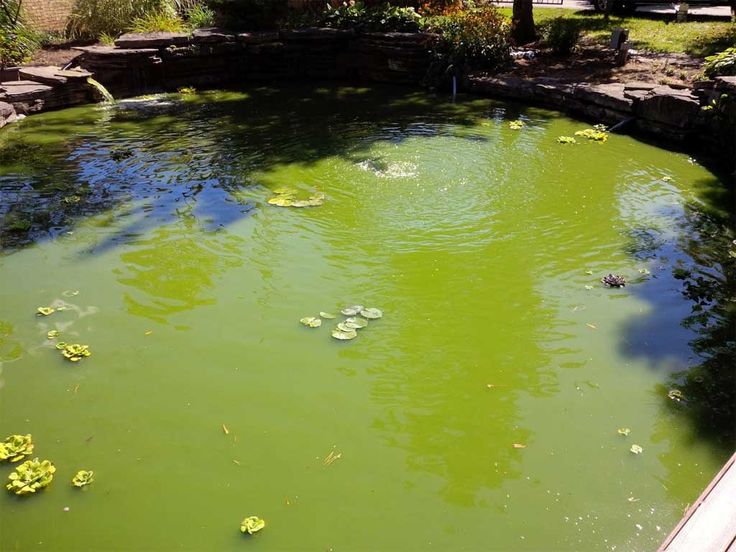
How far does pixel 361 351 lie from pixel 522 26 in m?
10.8

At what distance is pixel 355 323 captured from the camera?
4004 mm

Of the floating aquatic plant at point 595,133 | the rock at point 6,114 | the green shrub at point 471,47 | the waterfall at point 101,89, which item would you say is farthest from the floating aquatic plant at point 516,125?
the rock at point 6,114

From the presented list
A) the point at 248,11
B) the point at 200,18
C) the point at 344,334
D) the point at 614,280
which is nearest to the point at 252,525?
the point at 344,334

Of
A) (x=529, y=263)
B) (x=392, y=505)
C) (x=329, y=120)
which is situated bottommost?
(x=392, y=505)

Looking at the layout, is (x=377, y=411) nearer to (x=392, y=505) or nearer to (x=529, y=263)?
(x=392, y=505)

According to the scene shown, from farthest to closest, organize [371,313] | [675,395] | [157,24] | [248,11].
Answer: [248,11] < [157,24] < [371,313] < [675,395]

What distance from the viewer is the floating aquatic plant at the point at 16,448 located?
9.69 feet

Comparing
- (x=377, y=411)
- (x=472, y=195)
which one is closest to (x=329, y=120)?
(x=472, y=195)

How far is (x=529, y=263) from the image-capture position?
481 centimetres

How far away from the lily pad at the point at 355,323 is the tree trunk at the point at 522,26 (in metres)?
10.3

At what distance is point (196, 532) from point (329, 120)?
7454 millimetres

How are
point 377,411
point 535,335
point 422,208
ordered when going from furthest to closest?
point 422,208, point 535,335, point 377,411

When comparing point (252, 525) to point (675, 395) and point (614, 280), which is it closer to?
point (675, 395)

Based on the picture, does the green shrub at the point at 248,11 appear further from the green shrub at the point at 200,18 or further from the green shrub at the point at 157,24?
the green shrub at the point at 157,24
